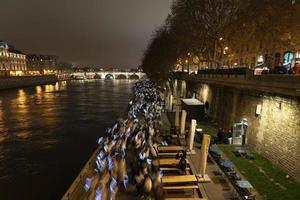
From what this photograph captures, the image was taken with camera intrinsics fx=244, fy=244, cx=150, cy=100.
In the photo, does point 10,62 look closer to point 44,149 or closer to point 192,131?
point 44,149

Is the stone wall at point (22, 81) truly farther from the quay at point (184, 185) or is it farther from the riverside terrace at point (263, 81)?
the quay at point (184, 185)

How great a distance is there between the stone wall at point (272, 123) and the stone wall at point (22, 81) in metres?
85.8

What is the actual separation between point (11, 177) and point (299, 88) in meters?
19.9

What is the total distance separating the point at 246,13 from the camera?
2956 centimetres

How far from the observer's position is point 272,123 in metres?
14.4

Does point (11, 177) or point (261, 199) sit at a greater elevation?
point (261, 199)

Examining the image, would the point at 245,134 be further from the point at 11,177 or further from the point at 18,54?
the point at 18,54

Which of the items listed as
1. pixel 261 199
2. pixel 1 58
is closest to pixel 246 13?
pixel 261 199

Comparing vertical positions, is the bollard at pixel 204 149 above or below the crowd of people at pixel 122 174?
above

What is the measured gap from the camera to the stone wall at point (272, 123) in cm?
1229

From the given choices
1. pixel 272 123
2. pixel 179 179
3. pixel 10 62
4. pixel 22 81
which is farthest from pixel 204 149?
pixel 10 62

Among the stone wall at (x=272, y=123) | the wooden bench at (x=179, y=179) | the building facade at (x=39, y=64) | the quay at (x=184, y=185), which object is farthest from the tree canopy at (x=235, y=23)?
the building facade at (x=39, y=64)

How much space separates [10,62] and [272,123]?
126703 millimetres

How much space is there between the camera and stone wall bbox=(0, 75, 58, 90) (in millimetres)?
86500
